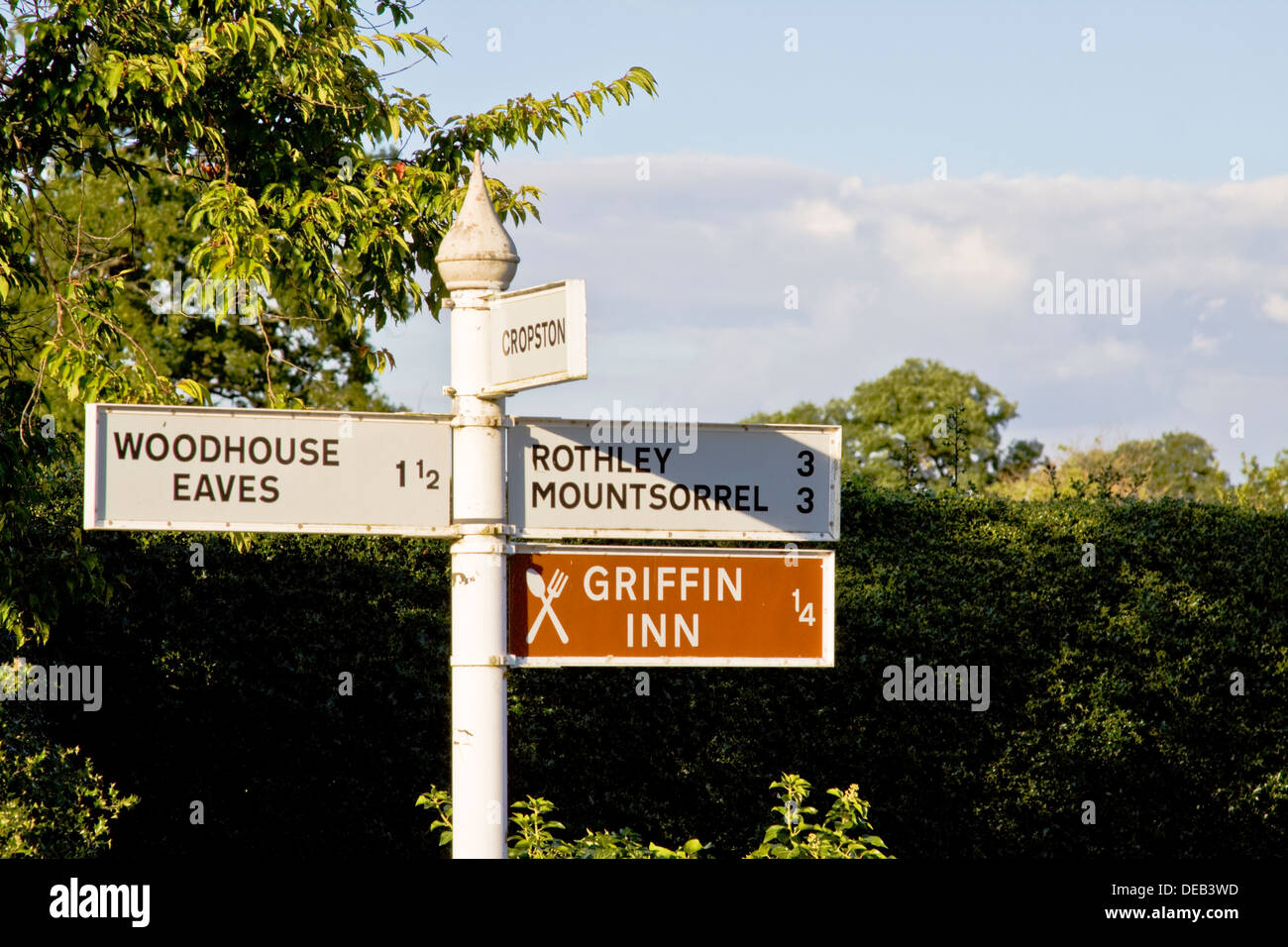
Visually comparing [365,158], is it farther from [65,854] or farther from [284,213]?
[65,854]

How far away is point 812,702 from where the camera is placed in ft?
30.2

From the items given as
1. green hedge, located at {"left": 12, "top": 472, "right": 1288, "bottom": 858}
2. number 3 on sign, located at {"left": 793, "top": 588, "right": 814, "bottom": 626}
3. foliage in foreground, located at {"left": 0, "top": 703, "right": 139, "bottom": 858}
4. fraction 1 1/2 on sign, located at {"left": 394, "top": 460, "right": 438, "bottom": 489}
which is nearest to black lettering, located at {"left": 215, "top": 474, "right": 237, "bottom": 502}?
fraction 1 1/2 on sign, located at {"left": 394, "top": 460, "right": 438, "bottom": 489}

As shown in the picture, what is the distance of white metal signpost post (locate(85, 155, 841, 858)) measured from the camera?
401 centimetres

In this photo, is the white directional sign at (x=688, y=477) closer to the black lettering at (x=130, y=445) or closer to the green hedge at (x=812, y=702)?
the black lettering at (x=130, y=445)

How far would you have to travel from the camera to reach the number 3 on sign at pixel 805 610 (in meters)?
4.23

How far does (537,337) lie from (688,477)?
67 centimetres

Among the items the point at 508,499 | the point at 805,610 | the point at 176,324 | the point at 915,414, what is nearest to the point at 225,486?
the point at 508,499

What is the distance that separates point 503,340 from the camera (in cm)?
407

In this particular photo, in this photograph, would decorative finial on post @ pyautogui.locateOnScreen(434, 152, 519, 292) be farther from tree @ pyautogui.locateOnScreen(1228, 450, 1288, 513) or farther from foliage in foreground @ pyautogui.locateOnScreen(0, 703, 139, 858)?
tree @ pyautogui.locateOnScreen(1228, 450, 1288, 513)

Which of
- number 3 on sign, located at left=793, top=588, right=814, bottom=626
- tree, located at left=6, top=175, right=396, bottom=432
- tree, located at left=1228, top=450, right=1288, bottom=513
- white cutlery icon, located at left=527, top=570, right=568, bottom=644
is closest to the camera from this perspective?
white cutlery icon, located at left=527, top=570, right=568, bottom=644

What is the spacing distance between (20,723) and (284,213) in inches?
105

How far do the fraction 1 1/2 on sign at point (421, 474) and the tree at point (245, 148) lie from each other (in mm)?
2119

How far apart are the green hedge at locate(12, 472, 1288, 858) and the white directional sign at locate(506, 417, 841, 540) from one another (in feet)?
15.2
